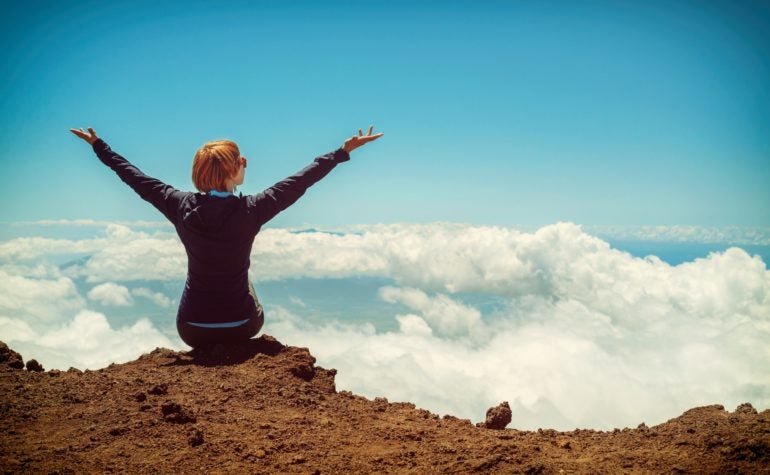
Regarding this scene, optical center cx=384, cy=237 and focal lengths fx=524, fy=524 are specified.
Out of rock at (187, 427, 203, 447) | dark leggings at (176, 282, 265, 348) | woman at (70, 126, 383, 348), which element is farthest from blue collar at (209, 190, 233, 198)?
rock at (187, 427, 203, 447)

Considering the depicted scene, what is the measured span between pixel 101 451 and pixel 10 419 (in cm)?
152

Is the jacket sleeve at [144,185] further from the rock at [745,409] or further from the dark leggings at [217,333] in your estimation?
the rock at [745,409]

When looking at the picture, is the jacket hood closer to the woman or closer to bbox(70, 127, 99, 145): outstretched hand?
the woman

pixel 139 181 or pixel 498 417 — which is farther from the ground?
pixel 139 181

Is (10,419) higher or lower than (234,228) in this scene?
lower

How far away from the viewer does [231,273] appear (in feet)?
Result: 26.3

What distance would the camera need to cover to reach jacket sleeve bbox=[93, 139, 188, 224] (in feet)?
25.7

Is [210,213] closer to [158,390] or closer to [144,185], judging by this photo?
[144,185]

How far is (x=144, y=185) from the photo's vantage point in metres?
7.97

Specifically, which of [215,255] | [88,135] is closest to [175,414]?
[215,255]

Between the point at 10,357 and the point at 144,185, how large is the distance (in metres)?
3.37

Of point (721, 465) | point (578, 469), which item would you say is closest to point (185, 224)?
point (578, 469)

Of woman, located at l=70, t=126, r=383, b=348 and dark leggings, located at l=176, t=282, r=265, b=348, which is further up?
woman, located at l=70, t=126, r=383, b=348

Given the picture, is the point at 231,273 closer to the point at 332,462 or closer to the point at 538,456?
the point at 332,462
